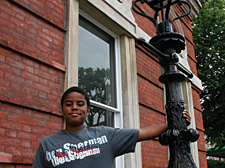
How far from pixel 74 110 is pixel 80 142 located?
233mm

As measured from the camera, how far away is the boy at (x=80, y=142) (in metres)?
1.68

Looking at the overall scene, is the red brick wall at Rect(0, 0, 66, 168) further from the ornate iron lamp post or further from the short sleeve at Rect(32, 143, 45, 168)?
the ornate iron lamp post

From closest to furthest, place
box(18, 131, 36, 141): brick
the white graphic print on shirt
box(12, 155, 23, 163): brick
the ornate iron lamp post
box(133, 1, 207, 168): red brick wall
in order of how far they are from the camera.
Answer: the white graphic print on shirt
the ornate iron lamp post
box(12, 155, 23, 163): brick
box(18, 131, 36, 141): brick
box(133, 1, 207, 168): red brick wall

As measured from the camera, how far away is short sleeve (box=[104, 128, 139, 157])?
1869mm

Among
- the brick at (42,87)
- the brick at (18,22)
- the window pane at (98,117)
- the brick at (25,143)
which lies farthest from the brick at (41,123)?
the brick at (18,22)

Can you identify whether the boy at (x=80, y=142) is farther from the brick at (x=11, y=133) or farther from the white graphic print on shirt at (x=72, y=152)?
the brick at (x=11, y=133)

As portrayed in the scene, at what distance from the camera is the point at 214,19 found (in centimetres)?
1509

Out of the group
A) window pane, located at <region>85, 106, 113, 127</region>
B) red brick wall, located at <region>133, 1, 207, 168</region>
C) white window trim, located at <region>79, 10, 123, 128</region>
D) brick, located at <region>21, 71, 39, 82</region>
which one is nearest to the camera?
brick, located at <region>21, 71, 39, 82</region>

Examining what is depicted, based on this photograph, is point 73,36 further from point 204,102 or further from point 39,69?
point 204,102

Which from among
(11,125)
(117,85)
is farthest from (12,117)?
(117,85)

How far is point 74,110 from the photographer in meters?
1.83

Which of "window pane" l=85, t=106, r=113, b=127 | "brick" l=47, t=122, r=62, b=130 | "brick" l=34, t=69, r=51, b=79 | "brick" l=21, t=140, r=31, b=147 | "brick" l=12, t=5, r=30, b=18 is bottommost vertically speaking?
"brick" l=21, t=140, r=31, b=147

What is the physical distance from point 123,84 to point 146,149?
1.40 meters

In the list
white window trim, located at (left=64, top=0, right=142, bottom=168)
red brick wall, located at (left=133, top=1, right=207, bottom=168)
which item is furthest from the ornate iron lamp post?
red brick wall, located at (left=133, top=1, right=207, bottom=168)
